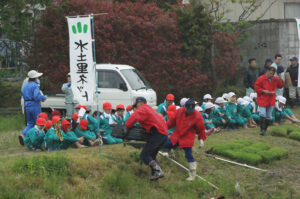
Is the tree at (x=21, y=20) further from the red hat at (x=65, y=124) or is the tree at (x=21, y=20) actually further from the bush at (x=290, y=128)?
the bush at (x=290, y=128)

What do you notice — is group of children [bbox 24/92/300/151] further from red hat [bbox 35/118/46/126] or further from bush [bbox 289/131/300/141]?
bush [bbox 289/131/300/141]

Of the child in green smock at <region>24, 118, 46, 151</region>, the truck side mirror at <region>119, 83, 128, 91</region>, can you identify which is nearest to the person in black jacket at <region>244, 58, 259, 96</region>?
the truck side mirror at <region>119, 83, 128, 91</region>

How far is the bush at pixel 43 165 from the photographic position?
833cm

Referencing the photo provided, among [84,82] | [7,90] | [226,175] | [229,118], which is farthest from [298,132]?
[7,90]

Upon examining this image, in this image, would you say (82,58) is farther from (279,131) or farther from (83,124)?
(279,131)

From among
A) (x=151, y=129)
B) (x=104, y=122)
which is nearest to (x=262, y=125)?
(x=104, y=122)

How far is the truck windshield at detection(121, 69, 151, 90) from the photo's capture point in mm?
14992

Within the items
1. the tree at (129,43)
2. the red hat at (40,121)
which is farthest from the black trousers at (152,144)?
the tree at (129,43)

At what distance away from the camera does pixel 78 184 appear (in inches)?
333

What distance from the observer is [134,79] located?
15.2 meters

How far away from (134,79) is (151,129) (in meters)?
6.54

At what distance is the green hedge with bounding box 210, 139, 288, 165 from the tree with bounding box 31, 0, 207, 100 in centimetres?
640

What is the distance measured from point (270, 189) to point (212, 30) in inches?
419

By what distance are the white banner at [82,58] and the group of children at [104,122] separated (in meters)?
0.70
